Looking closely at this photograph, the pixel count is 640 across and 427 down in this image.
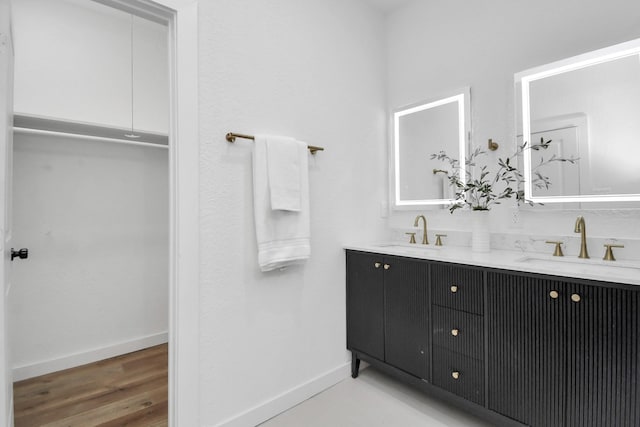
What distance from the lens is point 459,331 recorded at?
1.60m

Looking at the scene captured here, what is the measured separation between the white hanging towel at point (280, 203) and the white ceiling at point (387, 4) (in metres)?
1.48

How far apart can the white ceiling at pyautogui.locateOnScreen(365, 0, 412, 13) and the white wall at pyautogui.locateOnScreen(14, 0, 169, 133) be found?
1.87m

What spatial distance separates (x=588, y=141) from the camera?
65.6 inches

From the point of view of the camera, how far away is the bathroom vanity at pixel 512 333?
46.1 inches

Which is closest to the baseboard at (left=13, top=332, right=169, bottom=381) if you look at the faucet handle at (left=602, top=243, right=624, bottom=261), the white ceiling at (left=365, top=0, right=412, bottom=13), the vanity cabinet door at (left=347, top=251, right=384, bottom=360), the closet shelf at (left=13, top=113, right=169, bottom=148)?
the closet shelf at (left=13, top=113, right=169, bottom=148)

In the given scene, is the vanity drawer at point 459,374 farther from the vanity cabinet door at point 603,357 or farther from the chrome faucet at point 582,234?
the chrome faucet at point 582,234

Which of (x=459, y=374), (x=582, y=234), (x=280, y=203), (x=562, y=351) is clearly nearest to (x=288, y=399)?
(x=459, y=374)

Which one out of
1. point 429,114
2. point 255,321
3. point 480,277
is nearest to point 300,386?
point 255,321

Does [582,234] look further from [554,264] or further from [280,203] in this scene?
[280,203]

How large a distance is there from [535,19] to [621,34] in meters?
0.44

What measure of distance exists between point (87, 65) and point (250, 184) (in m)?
1.86

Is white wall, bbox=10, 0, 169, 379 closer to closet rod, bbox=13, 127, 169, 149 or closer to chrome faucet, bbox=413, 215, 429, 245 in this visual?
closet rod, bbox=13, 127, 169, 149

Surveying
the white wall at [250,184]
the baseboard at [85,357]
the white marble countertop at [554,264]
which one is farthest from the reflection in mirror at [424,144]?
the baseboard at [85,357]

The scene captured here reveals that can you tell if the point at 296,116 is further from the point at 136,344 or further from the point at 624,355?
the point at 136,344
